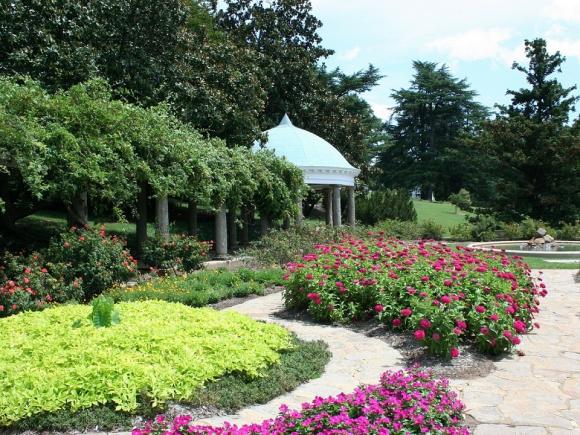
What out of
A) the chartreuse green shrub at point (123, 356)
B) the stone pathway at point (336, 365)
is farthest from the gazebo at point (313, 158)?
the chartreuse green shrub at point (123, 356)

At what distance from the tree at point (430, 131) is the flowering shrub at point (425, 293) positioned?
152ft

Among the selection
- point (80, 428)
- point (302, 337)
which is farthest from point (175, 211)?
point (80, 428)

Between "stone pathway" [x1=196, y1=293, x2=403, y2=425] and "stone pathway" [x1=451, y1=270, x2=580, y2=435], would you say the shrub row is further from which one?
"stone pathway" [x1=451, y1=270, x2=580, y2=435]

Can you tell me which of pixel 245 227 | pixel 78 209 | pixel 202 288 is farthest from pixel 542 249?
pixel 78 209

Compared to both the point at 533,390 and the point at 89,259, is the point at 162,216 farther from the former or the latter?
the point at 533,390

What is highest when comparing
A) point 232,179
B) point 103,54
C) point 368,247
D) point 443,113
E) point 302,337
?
point 443,113

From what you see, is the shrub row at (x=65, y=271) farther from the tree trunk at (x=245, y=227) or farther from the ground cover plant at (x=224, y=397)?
the tree trunk at (x=245, y=227)

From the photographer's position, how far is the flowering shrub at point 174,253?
12.7 meters

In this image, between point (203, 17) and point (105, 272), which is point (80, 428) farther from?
point (203, 17)

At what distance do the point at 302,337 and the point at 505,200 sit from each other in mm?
26093

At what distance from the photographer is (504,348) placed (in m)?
6.20

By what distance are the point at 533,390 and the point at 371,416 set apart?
2.16 metres

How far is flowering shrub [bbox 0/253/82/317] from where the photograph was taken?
8.47m

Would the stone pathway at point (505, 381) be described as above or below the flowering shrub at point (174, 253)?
below
